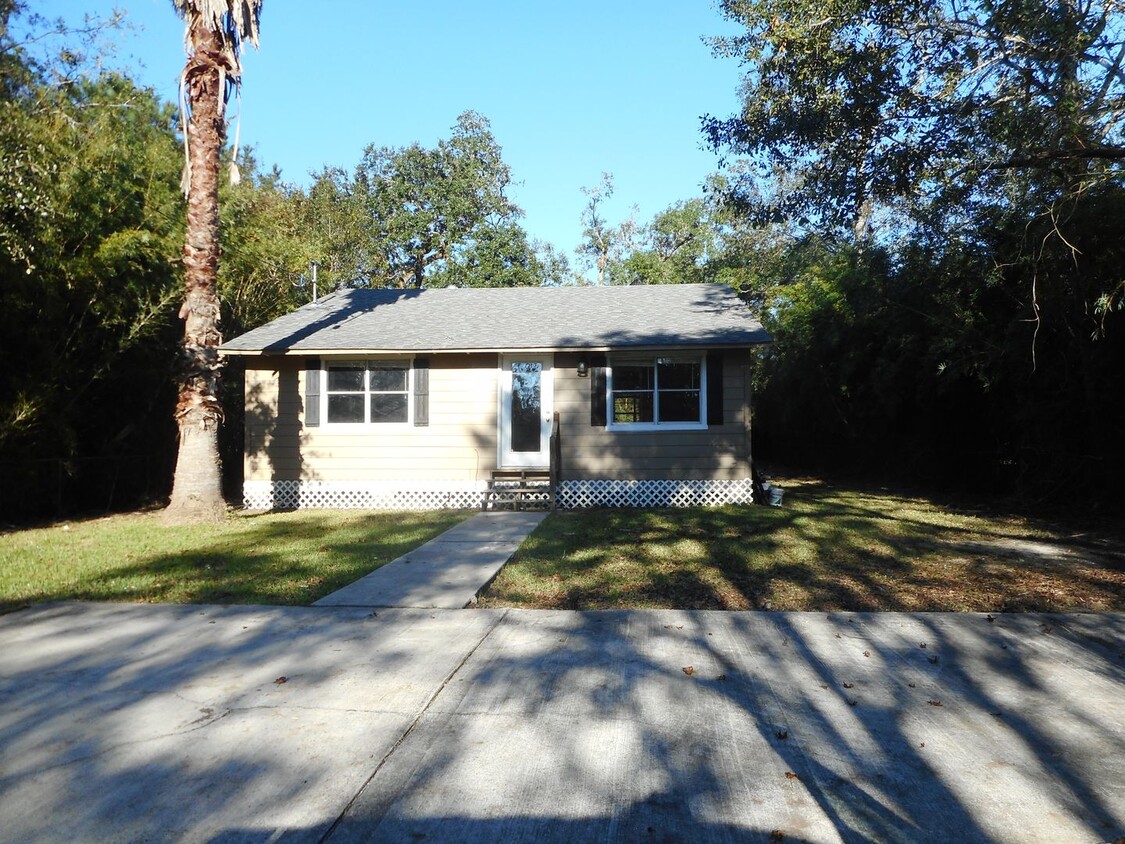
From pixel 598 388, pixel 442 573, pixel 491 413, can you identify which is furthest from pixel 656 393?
pixel 442 573

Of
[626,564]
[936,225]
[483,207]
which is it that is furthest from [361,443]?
[483,207]

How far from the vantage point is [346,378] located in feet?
43.8

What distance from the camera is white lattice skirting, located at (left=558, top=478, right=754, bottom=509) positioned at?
507 inches

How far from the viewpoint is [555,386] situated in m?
13.1

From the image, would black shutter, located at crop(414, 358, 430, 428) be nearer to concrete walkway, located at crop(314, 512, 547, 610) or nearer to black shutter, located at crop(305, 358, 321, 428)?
black shutter, located at crop(305, 358, 321, 428)

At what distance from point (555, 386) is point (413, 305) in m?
4.04

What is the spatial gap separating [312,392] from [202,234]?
320 cm

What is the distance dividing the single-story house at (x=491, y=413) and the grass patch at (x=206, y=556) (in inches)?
49.1

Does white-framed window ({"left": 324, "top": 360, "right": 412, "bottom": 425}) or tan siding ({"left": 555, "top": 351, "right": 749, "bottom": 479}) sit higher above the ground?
white-framed window ({"left": 324, "top": 360, "right": 412, "bottom": 425})

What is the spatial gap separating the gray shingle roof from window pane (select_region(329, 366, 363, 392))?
22.2 inches

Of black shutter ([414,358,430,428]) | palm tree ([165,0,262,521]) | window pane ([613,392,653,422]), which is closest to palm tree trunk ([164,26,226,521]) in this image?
palm tree ([165,0,262,521])

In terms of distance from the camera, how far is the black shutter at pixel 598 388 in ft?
42.4

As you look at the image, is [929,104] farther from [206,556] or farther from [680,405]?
[206,556]

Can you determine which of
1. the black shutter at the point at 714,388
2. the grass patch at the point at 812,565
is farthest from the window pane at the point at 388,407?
the black shutter at the point at 714,388
